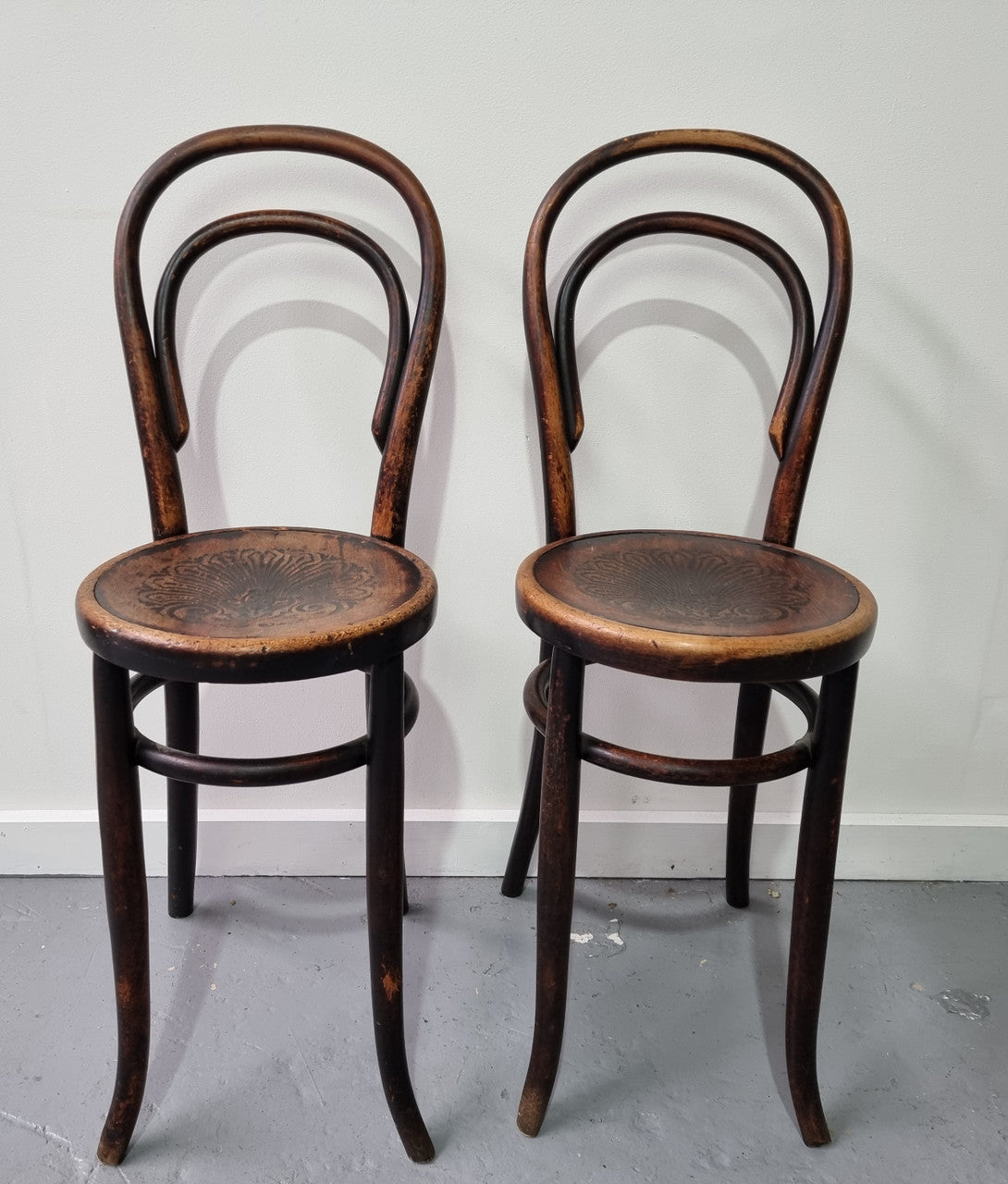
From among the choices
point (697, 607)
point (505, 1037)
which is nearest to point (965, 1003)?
Result: point (505, 1037)

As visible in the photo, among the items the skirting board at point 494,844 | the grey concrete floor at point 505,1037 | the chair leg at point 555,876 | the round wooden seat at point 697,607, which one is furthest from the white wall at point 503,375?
the chair leg at point 555,876

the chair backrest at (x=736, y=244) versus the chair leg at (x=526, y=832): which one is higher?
the chair backrest at (x=736, y=244)

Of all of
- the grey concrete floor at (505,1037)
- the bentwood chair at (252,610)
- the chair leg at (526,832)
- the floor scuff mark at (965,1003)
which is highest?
the bentwood chair at (252,610)

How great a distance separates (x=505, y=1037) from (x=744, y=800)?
1.66 feet

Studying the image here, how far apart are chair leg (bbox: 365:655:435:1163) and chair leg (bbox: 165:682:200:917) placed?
379 millimetres

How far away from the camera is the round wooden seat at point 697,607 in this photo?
0.88m

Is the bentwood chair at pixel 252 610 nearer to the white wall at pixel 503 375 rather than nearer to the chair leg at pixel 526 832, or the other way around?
the white wall at pixel 503 375

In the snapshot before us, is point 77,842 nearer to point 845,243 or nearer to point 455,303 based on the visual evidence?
point 455,303

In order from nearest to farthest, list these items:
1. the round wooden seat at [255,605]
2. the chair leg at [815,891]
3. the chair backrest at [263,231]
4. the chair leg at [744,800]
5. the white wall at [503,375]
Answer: the round wooden seat at [255,605]
the chair leg at [815,891]
the chair backrest at [263,231]
the white wall at [503,375]
the chair leg at [744,800]

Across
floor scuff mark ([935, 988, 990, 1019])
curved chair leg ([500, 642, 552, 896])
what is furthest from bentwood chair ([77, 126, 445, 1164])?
floor scuff mark ([935, 988, 990, 1019])

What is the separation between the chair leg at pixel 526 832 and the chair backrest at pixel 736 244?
0.36m

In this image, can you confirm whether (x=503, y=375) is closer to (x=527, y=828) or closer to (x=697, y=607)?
(x=697, y=607)

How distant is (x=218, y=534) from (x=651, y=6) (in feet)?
Answer: 2.94

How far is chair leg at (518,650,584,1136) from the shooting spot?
3.24 ft
